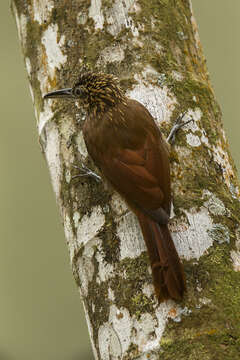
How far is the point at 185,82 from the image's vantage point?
10.2 ft

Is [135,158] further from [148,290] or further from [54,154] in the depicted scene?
[148,290]

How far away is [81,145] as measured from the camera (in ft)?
10.2

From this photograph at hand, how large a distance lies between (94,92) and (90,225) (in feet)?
3.07

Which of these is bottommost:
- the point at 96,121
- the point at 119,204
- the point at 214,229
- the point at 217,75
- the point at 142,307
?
the point at 142,307

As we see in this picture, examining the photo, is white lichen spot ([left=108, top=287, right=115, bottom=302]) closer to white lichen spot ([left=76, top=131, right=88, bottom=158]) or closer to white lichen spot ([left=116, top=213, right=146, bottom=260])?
white lichen spot ([left=116, top=213, right=146, bottom=260])

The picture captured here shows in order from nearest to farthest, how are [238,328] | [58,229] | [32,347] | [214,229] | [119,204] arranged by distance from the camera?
[238,328] → [214,229] → [119,204] → [32,347] → [58,229]

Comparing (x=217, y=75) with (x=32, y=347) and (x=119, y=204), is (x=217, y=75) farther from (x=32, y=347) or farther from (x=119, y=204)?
(x=119, y=204)

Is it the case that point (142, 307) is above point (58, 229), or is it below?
below

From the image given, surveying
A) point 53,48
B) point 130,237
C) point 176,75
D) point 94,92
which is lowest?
point 130,237

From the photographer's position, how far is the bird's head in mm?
3133

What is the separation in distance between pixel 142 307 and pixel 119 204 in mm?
522

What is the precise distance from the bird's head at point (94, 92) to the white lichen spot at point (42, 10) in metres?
0.39

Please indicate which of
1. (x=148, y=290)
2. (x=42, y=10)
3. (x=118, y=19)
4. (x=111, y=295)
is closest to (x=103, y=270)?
(x=111, y=295)

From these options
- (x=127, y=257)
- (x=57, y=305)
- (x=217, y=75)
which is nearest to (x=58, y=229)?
(x=57, y=305)
